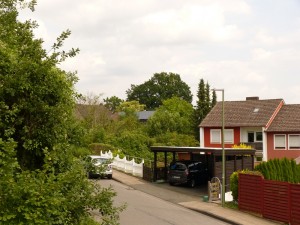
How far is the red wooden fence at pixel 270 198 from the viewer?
1961 centimetres

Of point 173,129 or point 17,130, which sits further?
point 173,129

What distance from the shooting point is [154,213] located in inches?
846

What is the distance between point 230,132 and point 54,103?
147 feet

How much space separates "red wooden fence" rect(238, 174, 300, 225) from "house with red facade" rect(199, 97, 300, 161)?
25770 mm

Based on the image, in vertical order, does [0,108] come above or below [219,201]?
above

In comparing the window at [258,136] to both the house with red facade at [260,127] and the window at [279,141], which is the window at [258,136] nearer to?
the house with red facade at [260,127]

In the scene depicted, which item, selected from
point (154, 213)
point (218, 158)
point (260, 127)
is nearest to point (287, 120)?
point (260, 127)

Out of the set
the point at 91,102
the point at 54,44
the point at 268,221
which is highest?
the point at 91,102

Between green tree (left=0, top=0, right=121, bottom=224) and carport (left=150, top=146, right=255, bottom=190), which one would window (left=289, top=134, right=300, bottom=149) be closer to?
carport (left=150, top=146, right=255, bottom=190)

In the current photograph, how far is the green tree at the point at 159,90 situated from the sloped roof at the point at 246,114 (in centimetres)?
5514

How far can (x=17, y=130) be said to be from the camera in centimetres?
766

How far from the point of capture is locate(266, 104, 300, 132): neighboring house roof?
1874 inches

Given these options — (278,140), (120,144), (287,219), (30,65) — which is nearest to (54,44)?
(30,65)

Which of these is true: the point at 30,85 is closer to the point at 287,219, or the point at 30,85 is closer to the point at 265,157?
the point at 287,219
